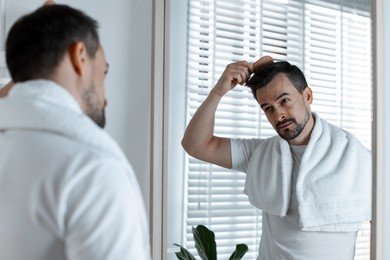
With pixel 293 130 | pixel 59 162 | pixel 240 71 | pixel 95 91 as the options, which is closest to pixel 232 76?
pixel 240 71

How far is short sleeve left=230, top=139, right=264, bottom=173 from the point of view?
138cm

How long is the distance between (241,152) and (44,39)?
823 millimetres

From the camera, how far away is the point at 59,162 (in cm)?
63

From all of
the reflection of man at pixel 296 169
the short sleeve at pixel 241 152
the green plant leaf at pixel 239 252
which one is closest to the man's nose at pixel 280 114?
the reflection of man at pixel 296 169

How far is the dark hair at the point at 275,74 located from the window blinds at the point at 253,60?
0.06 ft

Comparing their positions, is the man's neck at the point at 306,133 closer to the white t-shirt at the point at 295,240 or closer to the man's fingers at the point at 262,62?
the white t-shirt at the point at 295,240

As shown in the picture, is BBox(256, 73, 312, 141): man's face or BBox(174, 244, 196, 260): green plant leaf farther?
BBox(174, 244, 196, 260): green plant leaf

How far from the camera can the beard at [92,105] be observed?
74cm

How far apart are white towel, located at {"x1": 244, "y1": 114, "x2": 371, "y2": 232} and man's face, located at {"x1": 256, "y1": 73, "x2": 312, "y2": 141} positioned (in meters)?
0.04

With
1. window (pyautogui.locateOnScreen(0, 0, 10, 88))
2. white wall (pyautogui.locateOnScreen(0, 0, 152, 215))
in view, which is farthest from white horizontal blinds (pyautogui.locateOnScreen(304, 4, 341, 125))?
window (pyautogui.locateOnScreen(0, 0, 10, 88))

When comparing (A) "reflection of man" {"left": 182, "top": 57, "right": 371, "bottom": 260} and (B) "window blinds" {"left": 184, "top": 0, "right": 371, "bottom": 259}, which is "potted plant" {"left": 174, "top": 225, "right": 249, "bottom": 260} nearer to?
(B) "window blinds" {"left": 184, "top": 0, "right": 371, "bottom": 259}

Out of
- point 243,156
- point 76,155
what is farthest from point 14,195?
point 243,156
